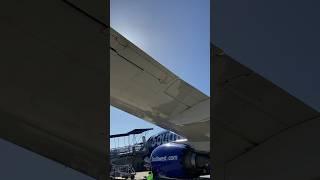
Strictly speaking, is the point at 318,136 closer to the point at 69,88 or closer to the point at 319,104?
the point at 319,104

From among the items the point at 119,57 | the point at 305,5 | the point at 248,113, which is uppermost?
the point at 119,57

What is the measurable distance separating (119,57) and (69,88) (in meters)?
1.96

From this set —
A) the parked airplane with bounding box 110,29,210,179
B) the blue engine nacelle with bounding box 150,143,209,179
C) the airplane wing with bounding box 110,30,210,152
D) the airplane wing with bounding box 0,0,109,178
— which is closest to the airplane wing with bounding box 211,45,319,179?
the airplane wing with bounding box 0,0,109,178

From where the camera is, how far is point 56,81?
3.90 feet

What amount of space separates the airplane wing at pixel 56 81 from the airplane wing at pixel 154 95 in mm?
1575

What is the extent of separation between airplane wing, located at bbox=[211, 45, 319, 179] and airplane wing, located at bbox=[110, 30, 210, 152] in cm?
148

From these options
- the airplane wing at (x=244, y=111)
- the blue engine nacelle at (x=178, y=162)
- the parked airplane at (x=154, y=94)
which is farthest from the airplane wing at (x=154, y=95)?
the blue engine nacelle at (x=178, y=162)

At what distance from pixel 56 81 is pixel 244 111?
703mm

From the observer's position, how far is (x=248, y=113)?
1489mm

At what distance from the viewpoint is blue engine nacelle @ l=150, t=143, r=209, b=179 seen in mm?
7625

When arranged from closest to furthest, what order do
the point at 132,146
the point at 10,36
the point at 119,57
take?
1. the point at 10,36
2. the point at 119,57
3. the point at 132,146

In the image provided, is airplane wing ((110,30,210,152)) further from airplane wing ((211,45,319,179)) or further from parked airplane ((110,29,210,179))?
airplane wing ((211,45,319,179))

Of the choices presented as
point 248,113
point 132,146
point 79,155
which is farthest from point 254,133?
point 132,146

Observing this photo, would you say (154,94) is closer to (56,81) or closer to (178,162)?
(56,81)
